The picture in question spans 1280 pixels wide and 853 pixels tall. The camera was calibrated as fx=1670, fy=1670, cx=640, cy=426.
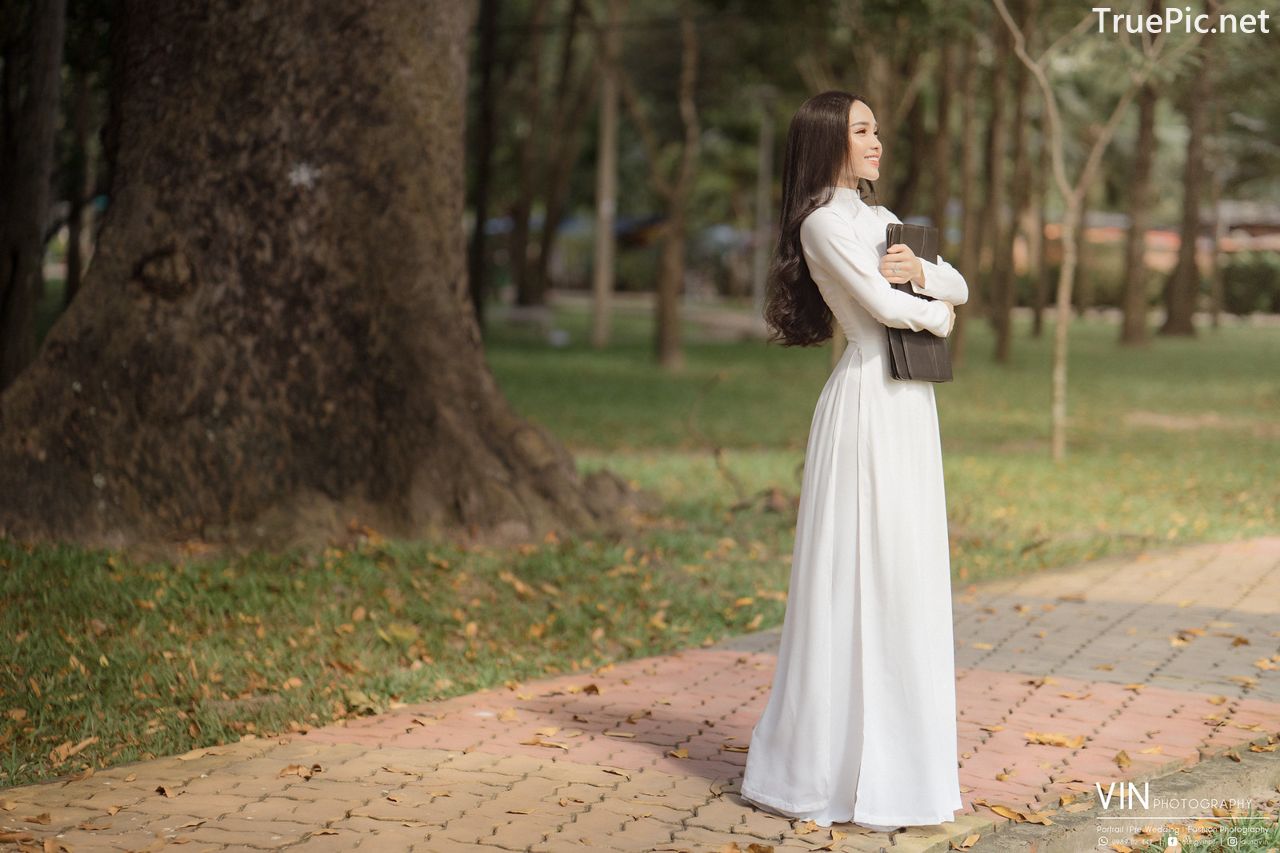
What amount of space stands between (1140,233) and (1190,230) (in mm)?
3801

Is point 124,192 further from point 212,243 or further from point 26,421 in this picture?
point 26,421

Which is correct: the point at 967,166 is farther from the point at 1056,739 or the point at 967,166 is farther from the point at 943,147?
the point at 1056,739

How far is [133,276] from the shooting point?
8977 mm

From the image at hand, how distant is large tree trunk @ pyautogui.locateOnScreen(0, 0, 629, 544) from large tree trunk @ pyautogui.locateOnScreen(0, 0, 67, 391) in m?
1.32

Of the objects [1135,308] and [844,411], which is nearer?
[844,411]

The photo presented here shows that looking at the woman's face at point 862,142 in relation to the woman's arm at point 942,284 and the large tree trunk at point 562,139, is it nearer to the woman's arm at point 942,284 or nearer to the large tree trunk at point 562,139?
the woman's arm at point 942,284

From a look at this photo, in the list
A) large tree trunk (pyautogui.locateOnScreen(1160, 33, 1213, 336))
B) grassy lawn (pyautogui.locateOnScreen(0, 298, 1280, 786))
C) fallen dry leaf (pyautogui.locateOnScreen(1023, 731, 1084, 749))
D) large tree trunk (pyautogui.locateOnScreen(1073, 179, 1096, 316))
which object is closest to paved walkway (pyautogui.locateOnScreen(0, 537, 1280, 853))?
fallen dry leaf (pyautogui.locateOnScreen(1023, 731, 1084, 749))

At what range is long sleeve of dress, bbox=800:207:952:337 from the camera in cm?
480

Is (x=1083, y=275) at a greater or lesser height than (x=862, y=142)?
lesser

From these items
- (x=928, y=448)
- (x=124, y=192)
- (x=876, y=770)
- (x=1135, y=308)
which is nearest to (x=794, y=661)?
(x=876, y=770)

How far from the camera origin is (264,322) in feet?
29.9

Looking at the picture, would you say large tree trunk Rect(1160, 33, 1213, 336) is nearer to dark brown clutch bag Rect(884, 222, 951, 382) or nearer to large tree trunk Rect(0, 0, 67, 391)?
large tree trunk Rect(0, 0, 67, 391)

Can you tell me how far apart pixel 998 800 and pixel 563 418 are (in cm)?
1291

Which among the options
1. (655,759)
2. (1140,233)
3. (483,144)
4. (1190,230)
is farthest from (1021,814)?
(1190,230)
